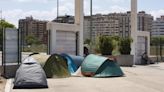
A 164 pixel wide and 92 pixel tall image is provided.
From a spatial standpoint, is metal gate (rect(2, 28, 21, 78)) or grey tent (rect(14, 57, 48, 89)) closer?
grey tent (rect(14, 57, 48, 89))

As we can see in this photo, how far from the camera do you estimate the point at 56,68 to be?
20469 millimetres

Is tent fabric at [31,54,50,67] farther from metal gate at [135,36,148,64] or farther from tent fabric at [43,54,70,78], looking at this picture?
metal gate at [135,36,148,64]

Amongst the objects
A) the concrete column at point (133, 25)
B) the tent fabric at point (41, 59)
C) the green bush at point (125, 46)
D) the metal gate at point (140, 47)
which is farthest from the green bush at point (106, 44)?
the tent fabric at point (41, 59)

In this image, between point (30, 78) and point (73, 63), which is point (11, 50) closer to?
point (73, 63)

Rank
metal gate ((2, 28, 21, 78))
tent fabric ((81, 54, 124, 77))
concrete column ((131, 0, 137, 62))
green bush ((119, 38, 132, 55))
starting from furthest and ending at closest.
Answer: concrete column ((131, 0, 137, 62)) → green bush ((119, 38, 132, 55)) → tent fabric ((81, 54, 124, 77)) → metal gate ((2, 28, 21, 78))

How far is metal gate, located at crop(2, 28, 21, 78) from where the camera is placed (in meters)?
20.8

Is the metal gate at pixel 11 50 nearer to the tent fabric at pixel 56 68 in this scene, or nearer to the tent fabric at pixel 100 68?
the tent fabric at pixel 56 68

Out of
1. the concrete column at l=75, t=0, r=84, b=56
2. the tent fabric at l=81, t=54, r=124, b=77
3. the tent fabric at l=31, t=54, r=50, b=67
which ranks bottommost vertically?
the tent fabric at l=81, t=54, r=124, b=77

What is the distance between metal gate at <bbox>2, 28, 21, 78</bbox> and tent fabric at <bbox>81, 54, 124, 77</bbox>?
11.3 ft

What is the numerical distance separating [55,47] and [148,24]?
183 ft

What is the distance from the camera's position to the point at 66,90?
15.2m

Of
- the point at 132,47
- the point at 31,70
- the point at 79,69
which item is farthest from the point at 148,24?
the point at 31,70

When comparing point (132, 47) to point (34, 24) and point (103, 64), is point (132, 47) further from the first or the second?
point (34, 24)

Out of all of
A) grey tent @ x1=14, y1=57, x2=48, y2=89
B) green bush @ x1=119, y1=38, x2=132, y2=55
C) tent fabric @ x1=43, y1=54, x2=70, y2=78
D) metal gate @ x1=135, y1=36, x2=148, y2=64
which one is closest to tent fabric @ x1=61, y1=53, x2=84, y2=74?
tent fabric @ x1=43, y1=54, x2=70, y2=78
